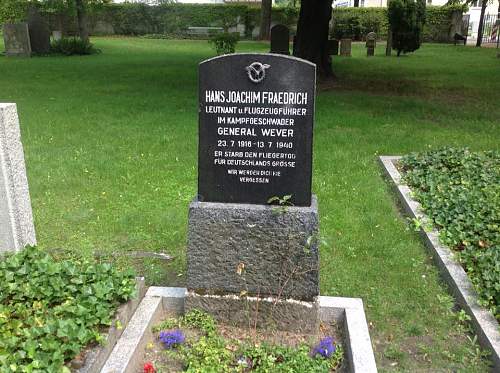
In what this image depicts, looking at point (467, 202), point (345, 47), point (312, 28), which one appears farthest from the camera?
point (345, 47)

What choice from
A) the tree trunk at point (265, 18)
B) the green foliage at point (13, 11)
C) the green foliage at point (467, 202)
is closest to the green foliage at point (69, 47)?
the green foliage at point (13, 11)

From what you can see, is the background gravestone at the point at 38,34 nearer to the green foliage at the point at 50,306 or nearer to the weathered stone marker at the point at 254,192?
the green foliage at the point at 50,306

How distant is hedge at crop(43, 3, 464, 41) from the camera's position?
36875 mm

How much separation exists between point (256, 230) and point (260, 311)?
0.57 metres

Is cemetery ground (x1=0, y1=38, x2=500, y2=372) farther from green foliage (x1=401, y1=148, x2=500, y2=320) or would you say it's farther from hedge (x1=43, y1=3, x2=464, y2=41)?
hedge (x1=43, y1=3, x2=464, y2=41)

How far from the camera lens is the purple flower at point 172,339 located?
3.28m

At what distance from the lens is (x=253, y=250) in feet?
11.4

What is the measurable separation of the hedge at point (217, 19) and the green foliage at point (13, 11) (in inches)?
179

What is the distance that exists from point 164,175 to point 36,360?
402cm

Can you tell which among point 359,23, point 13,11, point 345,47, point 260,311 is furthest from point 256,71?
point 359,23

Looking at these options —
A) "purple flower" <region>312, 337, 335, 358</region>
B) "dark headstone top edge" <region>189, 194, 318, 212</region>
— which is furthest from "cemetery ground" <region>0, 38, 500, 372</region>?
"dark headstone top edge" <region>189, 194, 318, 212</region>

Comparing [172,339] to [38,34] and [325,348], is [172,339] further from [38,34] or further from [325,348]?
[38,34]

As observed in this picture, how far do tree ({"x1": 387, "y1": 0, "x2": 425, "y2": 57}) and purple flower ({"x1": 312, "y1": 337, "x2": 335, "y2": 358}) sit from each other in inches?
939

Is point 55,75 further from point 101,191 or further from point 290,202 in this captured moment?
point 290,202
